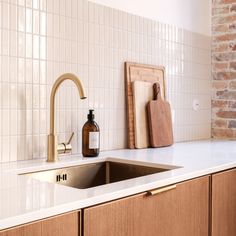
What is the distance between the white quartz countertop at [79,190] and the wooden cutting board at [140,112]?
9cm

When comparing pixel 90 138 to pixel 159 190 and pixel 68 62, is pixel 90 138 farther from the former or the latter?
pixel 159 190

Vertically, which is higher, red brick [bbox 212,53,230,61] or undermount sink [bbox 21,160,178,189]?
red brick [bbox 212,53,230,61]

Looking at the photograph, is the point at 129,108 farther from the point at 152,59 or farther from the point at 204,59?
the point at 204,59

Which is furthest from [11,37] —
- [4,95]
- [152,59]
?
[152,59]

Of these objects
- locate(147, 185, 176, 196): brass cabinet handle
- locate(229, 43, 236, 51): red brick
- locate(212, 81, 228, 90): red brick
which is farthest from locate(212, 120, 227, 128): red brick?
locate(147, 185, 176, 196): brass cabinet handle

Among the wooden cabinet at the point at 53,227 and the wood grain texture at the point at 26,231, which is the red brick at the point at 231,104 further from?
the wood grain texture at the point at 26,231

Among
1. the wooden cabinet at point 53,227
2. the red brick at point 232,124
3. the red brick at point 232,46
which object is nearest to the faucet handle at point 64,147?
the wooden cabinet at point 53,227

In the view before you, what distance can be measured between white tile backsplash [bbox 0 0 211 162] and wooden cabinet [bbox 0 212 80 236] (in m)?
0.64

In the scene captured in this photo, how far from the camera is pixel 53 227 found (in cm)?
88

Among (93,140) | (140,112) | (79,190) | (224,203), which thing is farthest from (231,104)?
(79,190)

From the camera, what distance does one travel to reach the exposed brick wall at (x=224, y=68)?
2641 millimetres

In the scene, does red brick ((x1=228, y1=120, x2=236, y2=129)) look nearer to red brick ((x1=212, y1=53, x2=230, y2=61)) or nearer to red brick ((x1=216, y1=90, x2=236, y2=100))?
red brick ((x1=216, y1=90, x2=236, y2=100))

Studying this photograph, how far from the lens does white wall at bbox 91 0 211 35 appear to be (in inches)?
82.2

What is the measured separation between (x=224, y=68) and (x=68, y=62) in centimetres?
142
